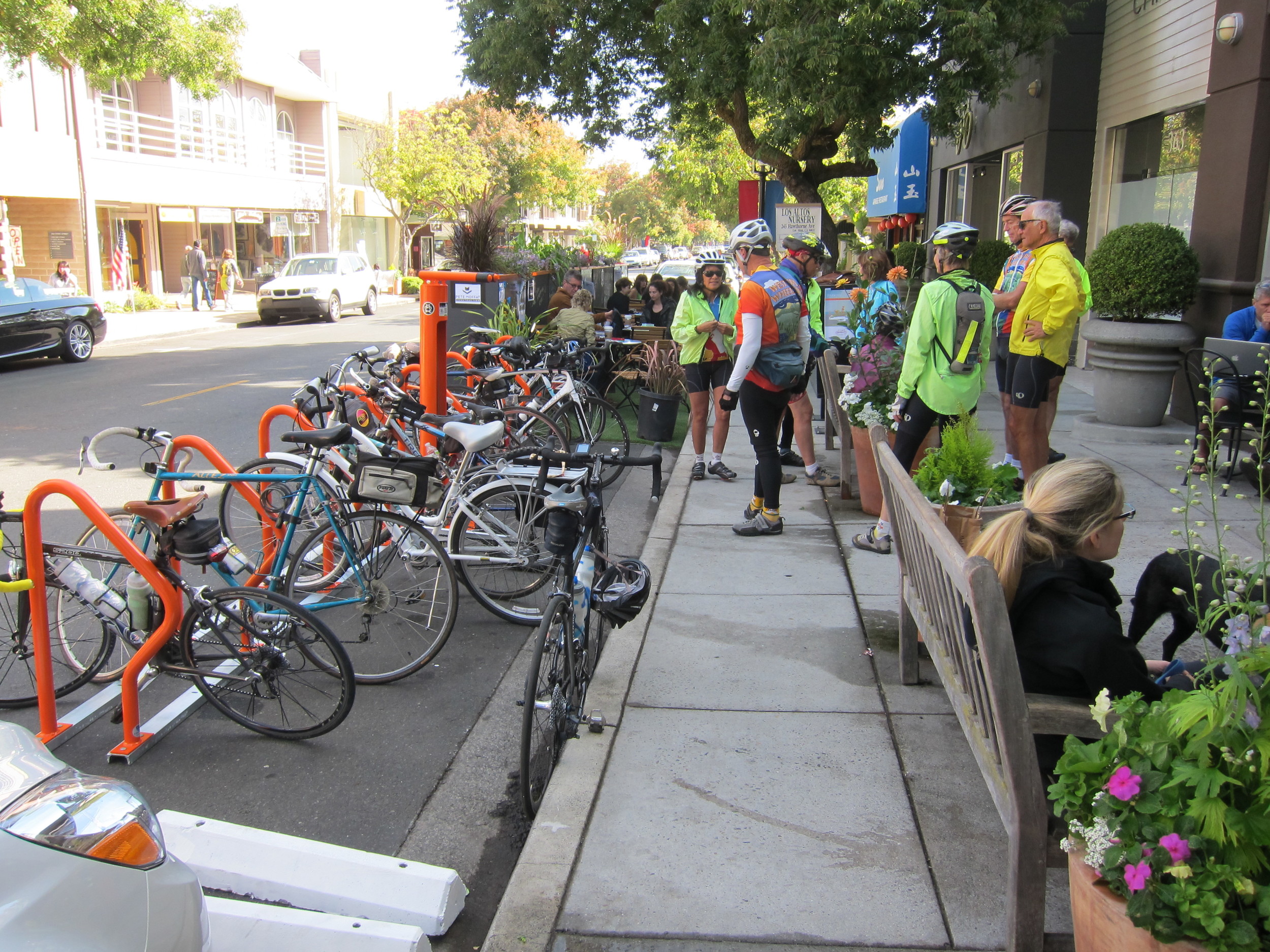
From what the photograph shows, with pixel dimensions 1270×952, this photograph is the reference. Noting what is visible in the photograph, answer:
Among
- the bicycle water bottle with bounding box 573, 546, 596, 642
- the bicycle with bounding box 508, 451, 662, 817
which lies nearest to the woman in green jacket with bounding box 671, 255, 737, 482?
the bicycle with bounding box 508, 451, 662, 817

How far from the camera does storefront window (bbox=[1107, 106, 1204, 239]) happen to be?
418 inches

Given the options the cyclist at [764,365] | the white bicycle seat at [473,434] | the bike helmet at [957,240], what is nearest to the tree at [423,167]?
the cyclist at [764,365]

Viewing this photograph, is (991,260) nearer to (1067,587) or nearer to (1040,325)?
(1040,325)

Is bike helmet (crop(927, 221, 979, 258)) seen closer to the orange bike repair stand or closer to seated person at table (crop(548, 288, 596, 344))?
the orange bike repair stand

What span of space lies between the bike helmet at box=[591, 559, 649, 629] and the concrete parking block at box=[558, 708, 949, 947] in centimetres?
43

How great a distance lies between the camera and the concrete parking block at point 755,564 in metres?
5.63

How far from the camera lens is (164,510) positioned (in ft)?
13.0

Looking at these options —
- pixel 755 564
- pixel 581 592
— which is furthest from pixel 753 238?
pixel 581 592

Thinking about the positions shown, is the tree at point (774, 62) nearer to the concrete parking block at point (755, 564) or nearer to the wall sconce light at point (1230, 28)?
the wall sconce light at point (1230, 28)

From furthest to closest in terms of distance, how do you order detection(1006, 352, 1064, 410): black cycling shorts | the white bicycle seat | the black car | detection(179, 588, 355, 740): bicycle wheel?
1. the black car
2. detection(1006, 352, 1064, 410): black cycling shorts
3. the white bicycle seat
4. detection(179, 588, 355, 740): bicycle wheel

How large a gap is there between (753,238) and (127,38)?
47.4 ft

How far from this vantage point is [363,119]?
148 ft

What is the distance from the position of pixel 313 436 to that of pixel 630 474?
15.7ft

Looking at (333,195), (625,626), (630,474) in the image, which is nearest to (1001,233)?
(630,474)
